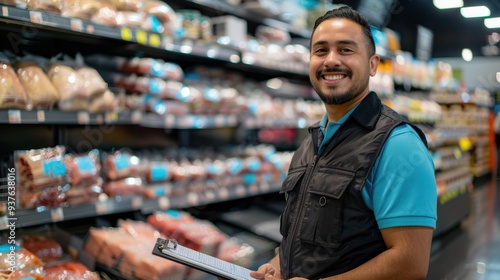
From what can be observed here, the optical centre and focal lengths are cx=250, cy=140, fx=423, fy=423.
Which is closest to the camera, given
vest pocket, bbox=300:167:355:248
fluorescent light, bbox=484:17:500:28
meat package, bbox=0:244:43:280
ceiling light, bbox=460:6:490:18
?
vest pocket, bbox=300:167:355:248

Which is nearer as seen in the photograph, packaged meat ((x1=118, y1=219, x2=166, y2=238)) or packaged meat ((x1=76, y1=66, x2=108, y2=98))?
packaged meat ((x1=76, y1=66, x2=108, y2=98))

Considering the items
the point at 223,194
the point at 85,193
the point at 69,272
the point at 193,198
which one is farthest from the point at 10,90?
the point at 223,194

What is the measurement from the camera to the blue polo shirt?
3.59 feet

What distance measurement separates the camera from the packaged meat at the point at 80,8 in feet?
6.94

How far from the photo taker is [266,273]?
134 centimetres

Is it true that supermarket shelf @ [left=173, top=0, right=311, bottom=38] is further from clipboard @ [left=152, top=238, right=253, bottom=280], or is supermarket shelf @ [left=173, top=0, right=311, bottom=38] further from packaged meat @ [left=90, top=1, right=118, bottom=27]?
clipboard @ [left=152, top=238, right=253, bottom=280]

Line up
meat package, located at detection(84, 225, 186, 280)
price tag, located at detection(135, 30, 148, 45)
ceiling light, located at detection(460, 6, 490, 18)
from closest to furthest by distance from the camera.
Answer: meat package, located at detection(84, 225, 186, 280) < price tag, located at detection(135, 30, 148, 45) < ceiling light, located at detection(460, 6, 490, 18)

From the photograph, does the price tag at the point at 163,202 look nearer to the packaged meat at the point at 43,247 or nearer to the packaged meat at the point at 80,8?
the packaged meat at the point at 43,247

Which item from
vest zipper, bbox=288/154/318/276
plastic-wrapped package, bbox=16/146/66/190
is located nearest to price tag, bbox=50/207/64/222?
plastic-wrapped package, bbox=16/146/66/190

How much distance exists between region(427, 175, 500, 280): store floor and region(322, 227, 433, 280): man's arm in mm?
2751

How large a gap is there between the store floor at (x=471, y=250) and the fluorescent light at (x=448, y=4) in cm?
393

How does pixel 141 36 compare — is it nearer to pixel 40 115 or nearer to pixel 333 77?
pixel 40 115

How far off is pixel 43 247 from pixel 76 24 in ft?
3.63

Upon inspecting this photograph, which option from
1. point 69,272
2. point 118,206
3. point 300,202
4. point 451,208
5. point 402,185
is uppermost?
point 402,185
